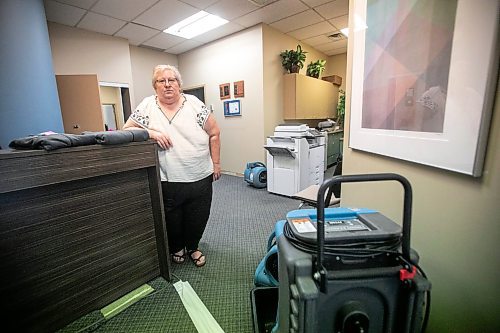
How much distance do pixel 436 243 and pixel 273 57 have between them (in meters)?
3.94

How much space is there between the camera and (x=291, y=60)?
4.16 metres

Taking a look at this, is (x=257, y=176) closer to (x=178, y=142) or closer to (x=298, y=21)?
(x=178, y=142)

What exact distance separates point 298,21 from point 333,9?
23.4 inches

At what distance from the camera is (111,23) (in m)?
3.51

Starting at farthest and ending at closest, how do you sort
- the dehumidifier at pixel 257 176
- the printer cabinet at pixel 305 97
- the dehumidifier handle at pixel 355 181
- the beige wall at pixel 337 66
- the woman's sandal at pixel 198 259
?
the beige wall at pixel 337 66, the printer cabinet at pixel 305 97, the dehumidifier at pixel 257 176, the woman's sandal at pixel 198 259, the dehumidifier handle at pixel 355 181

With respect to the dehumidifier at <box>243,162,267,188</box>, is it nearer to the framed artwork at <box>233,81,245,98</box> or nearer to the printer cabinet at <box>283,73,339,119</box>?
the printer cabinet at <box>283,73,339,119</box>

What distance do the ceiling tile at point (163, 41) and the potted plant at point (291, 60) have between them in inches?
76.7

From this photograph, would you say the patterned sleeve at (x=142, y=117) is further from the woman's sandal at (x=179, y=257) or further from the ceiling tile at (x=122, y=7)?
the ceiling tile at (x=122, y=7)

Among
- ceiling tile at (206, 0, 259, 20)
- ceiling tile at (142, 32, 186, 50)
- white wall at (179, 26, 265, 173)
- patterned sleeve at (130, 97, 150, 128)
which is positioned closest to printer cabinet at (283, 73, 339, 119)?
white wall at (179, 26, 265, 173)

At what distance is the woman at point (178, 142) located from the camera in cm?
152

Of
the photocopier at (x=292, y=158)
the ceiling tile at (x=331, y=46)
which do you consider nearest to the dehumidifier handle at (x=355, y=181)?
the photocopier at (x=292, y=158)

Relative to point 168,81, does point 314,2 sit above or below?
above

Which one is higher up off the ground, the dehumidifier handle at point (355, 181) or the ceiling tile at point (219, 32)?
the ceiling tile at point (219, 32)

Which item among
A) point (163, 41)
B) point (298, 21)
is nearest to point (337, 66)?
point (298, 21)
